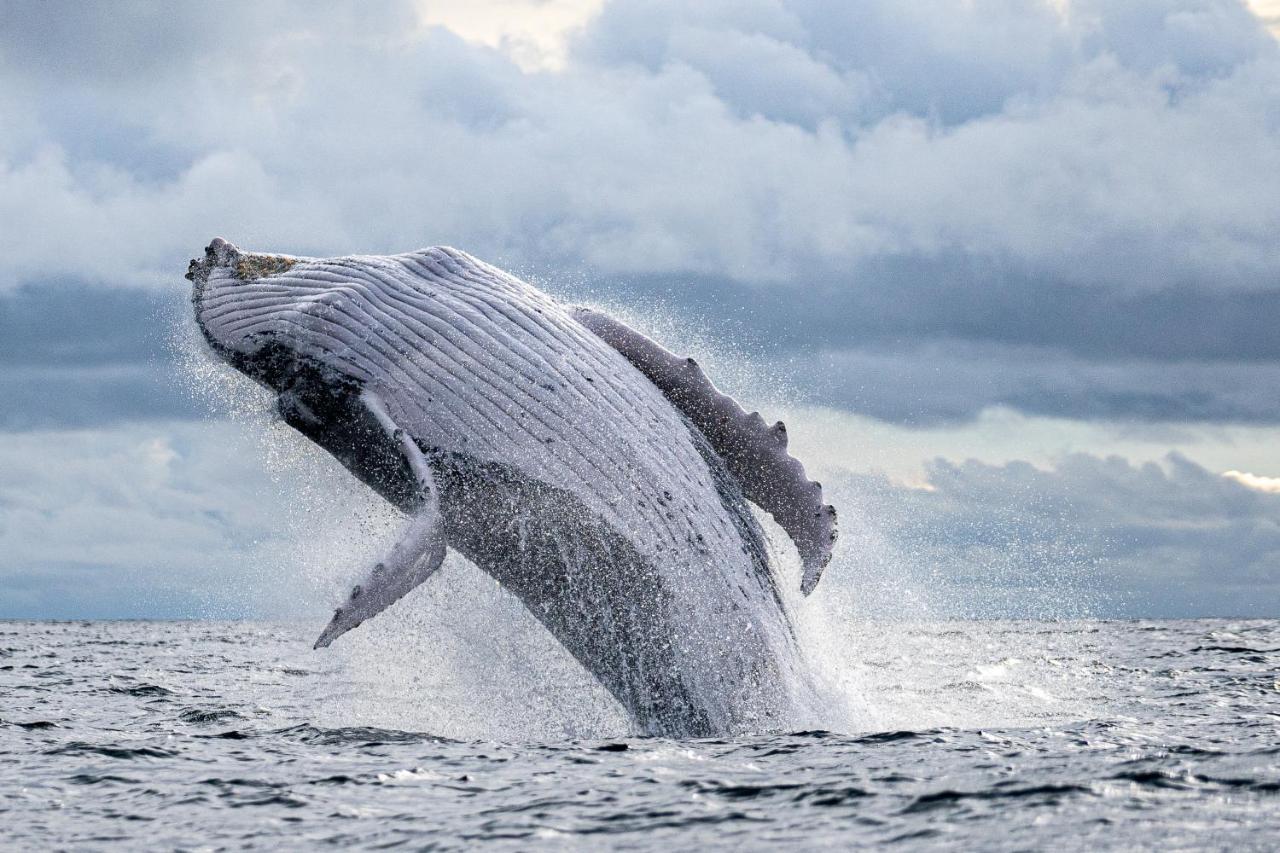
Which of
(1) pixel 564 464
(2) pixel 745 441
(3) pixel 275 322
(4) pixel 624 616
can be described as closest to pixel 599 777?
(4) pixel 624 616

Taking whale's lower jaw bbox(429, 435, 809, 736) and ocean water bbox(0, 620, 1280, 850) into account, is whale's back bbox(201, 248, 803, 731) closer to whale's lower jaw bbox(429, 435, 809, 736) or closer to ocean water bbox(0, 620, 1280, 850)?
whale's lower jaw bbox(429, 435, 809, 736)

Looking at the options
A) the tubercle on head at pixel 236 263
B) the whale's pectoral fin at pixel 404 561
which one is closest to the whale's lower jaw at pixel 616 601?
the whale's pectoral fin at pixel 404 561

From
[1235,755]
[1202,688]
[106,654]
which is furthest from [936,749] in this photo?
[106,654]

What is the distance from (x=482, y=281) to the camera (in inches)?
395

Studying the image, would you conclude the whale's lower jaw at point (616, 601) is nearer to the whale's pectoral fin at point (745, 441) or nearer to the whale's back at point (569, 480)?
the whale's back at point (569, 480)

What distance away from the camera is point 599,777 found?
322 inches

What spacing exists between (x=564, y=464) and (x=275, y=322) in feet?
7.72

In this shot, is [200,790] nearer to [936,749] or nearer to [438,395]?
[438,395]

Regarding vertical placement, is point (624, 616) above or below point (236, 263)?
below

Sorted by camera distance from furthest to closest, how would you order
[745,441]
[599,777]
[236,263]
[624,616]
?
1. [236,263]
2. [745,441]
3. [624,616]
4. [599,777]

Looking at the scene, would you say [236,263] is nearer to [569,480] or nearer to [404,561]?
[569,480]

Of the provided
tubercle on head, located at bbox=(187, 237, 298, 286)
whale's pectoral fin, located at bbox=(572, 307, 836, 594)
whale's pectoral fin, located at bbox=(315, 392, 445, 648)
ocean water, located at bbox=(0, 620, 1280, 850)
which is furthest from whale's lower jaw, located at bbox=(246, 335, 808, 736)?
tubercle on head, located at bbox=(187, 237, 298, 286)

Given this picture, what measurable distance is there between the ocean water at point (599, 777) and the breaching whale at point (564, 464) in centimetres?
53

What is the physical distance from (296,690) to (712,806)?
13546 mm
